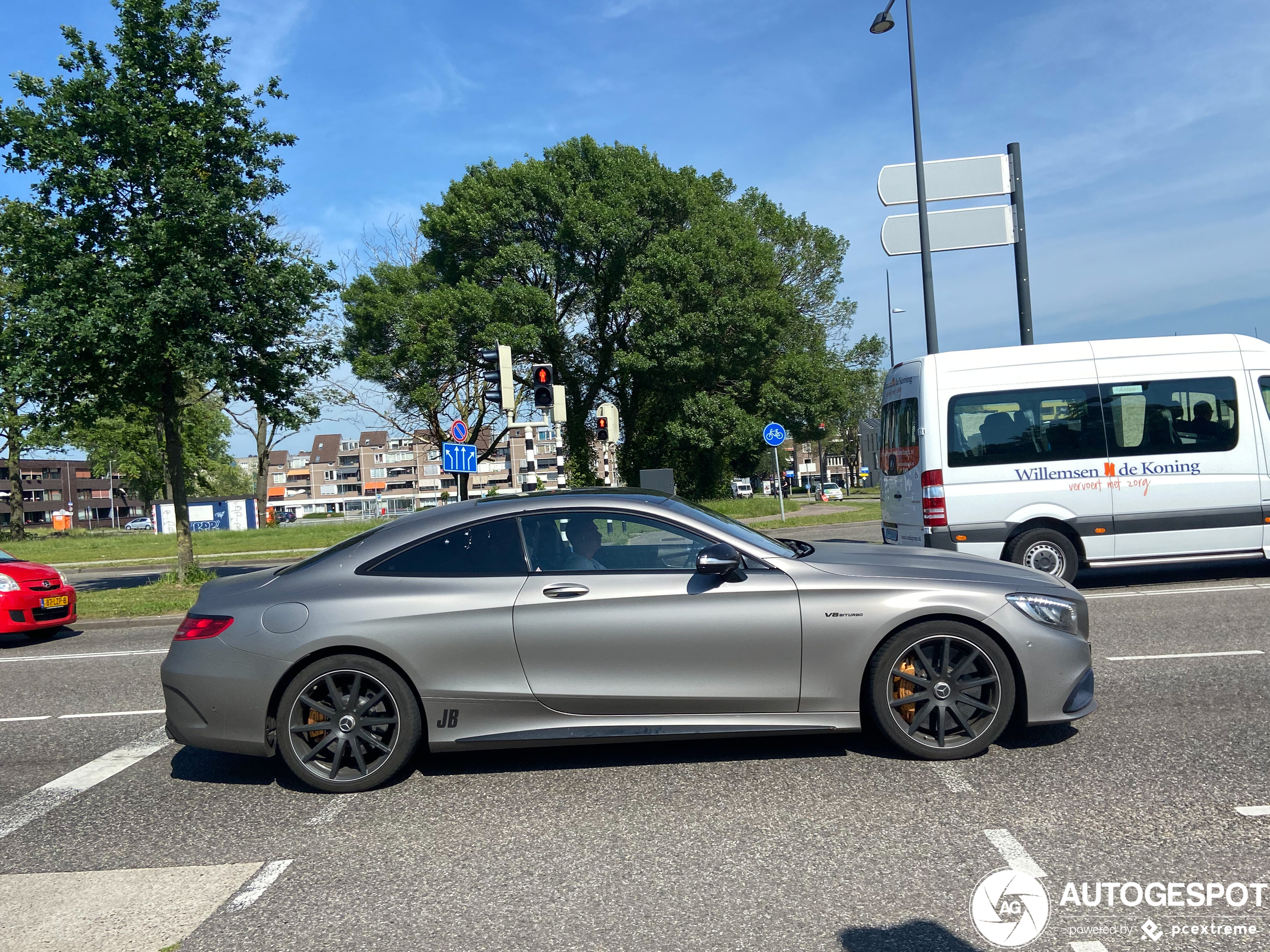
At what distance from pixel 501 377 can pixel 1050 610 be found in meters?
12.7

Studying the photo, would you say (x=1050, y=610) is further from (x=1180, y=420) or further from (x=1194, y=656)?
(x=1180, y=420)

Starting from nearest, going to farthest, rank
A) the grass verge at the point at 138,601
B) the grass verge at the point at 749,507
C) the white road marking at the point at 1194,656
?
1. the white road marking at the point at 1194,656
2. the grass verge at the point at 138,601
3. the grass verge at the point at 749,507

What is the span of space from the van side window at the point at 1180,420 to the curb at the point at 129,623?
39.2ft

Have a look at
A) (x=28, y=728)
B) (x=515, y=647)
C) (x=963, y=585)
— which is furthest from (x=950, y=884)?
(x=28, y=728)

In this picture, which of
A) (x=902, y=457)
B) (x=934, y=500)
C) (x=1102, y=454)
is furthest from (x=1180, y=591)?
(x=902, y=457)

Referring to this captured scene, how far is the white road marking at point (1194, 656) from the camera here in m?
6.87

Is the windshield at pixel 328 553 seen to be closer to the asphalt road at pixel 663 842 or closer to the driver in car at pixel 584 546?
the driver in car at pixel 584 546

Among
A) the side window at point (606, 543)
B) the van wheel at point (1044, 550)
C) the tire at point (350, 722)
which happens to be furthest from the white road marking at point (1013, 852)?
the van wheel at point (1044, 550)

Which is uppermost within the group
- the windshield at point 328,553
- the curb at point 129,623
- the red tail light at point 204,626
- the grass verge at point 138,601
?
the windshield at point 328,553

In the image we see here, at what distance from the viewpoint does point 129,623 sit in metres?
12.7

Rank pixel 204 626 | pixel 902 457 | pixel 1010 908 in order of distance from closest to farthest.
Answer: pixel 1010 908, pixel 204 626, pixel 902 457

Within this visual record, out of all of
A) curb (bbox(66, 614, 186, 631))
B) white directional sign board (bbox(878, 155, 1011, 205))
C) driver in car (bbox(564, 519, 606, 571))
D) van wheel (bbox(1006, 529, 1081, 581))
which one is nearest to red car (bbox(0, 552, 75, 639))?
curb (bbox(66, 614, 186, 631))

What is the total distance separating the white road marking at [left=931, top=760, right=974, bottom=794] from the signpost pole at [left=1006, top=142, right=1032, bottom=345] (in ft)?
39.4

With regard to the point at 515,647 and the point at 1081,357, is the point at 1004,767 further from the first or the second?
the point at 1081,357
